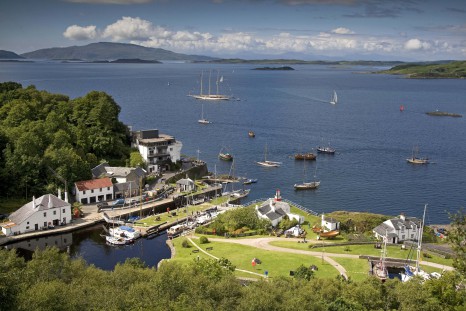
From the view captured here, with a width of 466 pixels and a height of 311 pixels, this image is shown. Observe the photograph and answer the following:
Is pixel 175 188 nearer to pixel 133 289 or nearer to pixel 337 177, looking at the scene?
pixel 337 177

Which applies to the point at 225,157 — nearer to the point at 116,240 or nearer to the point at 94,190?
the point at 94,190

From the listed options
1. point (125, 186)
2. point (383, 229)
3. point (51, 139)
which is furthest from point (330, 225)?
point (51, 139)

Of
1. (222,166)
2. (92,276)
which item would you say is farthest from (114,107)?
(92,276)

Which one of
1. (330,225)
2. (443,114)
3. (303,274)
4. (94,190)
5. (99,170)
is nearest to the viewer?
(303,274)

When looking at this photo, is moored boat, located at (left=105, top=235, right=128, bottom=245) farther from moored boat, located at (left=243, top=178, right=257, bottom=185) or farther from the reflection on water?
moored boat, located at (left=243, top=178, right=257, bottom=185)

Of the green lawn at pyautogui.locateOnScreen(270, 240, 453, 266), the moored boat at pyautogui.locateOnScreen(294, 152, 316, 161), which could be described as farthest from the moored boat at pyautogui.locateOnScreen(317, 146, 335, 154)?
the green lawn at pyautogui.locateOnScreen(270, 240, 453, 266)

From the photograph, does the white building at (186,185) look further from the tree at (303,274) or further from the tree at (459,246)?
the tree at (459,246)
